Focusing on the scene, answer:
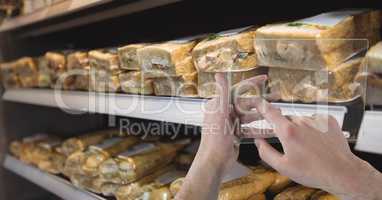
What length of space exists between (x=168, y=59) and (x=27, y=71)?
1.07 m

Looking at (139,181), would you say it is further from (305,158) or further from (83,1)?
(305,158)

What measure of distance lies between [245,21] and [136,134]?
2.31ft

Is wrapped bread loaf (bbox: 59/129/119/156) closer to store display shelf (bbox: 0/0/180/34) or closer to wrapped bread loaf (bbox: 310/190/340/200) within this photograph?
store display shelf (bbox: 0/0/180/34)

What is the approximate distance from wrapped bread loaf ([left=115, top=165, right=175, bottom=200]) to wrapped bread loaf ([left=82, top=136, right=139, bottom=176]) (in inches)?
5.7

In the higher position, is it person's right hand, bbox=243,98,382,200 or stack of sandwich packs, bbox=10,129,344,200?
person's right hand, bbox=243,98,382,200

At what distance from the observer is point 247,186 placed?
0.99 meters

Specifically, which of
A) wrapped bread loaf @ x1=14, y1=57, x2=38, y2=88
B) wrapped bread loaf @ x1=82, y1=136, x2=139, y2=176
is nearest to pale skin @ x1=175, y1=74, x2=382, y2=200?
wrapped bread loaf @ x1=82, y1=136, x2=139, y2=176

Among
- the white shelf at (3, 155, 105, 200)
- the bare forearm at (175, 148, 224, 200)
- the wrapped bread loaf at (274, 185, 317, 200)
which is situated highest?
the bare forearm at (175, 148, 224, 200)

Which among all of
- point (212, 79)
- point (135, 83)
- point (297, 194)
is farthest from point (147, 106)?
point (297, 194)

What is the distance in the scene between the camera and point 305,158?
580mm

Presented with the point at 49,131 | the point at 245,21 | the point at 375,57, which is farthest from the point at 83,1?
the point at 49,131

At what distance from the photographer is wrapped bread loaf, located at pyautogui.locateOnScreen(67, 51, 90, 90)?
1423 mm

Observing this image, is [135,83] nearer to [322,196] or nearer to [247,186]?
[247,186]

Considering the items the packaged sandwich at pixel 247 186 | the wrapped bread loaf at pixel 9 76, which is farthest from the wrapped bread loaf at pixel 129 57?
the wrapped bread loaf at pixel 9 76
